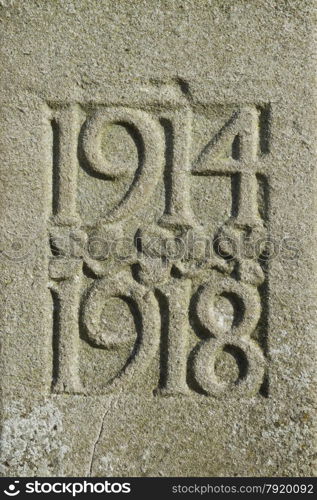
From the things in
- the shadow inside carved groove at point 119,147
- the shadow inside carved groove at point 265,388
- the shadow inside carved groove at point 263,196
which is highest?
the shadow inside carved groove at point 119,147

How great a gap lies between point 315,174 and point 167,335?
52cm

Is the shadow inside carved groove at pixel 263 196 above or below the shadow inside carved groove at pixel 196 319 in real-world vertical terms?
above

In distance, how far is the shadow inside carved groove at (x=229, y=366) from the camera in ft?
5.13

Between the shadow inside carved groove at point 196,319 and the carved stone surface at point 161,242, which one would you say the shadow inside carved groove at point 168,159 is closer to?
the carved stone surface at point 161,242

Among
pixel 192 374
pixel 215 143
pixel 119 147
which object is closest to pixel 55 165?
pixel 119 147

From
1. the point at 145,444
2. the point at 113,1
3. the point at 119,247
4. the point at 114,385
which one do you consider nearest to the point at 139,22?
the point at 113,1

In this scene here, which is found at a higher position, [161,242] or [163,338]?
[161,242]

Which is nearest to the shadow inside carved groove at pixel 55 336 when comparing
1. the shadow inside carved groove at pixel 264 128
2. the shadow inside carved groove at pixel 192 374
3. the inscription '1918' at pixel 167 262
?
the inscription '1918' at pixel 167 262

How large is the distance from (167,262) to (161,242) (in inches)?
2.0

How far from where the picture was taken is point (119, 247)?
1.57m

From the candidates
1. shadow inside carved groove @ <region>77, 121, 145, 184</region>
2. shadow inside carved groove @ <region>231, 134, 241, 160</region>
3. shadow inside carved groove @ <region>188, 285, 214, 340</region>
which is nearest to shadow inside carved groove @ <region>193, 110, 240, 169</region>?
shadow inside carved groove @ <region>231, 134, 241, 160</region>

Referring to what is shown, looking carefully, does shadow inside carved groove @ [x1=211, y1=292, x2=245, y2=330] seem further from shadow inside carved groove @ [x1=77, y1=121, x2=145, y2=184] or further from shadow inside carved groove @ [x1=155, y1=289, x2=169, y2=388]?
shadow inside carved groove @ [x1=77, y1=121, x2=145, y2=184]

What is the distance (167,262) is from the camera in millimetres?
1564

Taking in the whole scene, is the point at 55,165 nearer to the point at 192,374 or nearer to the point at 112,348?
the point at 112,348
